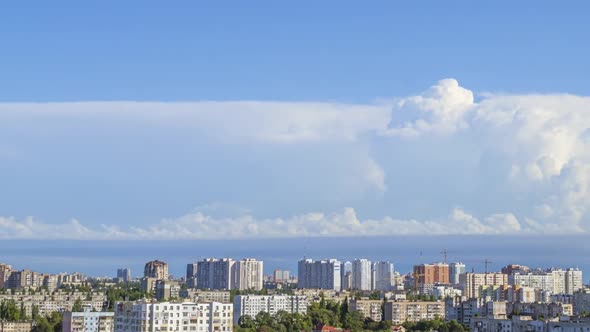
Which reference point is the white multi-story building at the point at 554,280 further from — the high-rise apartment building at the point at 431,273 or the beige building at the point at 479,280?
the high-rise apartment building at the point at 431,273

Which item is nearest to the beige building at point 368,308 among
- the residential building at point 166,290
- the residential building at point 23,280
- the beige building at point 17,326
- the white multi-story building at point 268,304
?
the white multi-story building at point 268,304

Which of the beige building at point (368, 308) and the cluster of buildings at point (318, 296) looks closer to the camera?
the cluster of buildings at point (318, 296)

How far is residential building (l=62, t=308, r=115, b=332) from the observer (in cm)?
3300

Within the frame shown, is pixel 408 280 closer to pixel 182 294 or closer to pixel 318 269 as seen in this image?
pixel 318 269

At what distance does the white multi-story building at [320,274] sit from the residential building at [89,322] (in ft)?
145

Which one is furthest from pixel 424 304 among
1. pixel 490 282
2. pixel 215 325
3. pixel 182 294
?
pixel 215 325

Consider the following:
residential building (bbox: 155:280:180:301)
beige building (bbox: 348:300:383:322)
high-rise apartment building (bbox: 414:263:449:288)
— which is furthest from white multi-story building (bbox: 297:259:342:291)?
beige building (bbox: 348:300:383:322)

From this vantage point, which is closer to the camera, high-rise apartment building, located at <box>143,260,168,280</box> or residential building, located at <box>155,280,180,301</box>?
residential building, located at <box>155,280,180,301</box>

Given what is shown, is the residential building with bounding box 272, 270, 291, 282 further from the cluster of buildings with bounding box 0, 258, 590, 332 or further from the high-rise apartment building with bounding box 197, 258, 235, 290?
the high-rise apartment building with bounding box 197, 258, 235, 290

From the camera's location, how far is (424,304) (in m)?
47.8

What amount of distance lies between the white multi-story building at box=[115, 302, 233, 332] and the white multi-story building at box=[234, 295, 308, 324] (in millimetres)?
25621

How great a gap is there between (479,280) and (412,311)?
72.5 feet

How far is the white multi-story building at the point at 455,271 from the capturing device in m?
77.1

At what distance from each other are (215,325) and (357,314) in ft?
81.7
